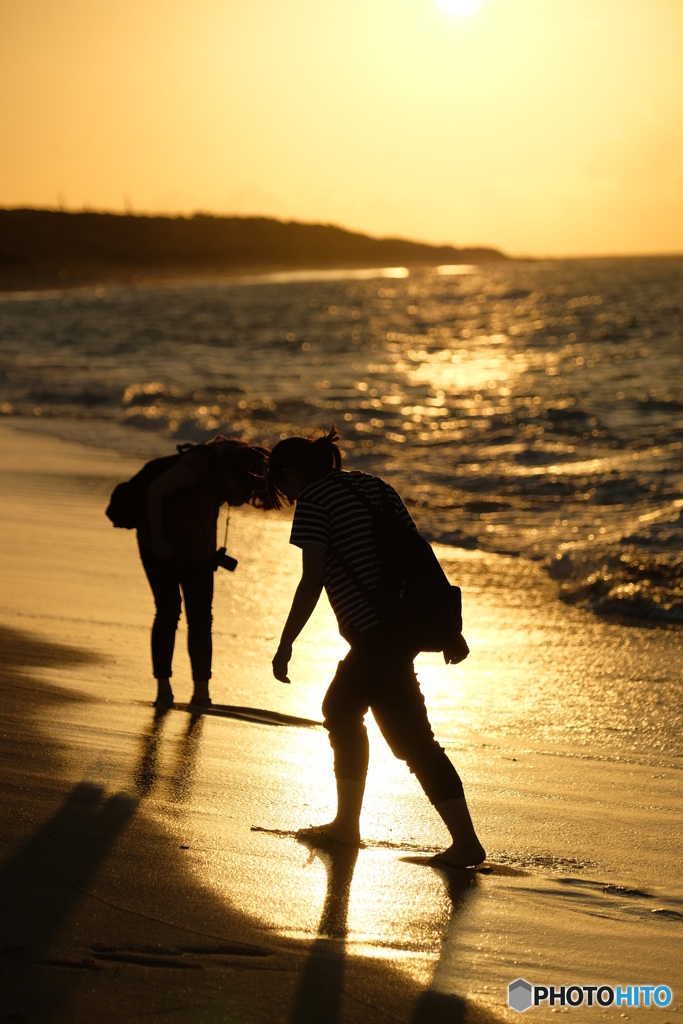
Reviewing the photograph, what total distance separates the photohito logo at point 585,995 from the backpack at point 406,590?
1.09 m

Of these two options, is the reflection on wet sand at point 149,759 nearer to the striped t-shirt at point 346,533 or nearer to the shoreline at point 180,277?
the striped t-shirt at point 346,533

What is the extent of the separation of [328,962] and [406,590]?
1152 mm

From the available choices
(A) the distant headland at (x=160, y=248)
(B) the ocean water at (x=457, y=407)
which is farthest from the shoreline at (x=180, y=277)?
(B) the ocean water at (x=457, y=407)

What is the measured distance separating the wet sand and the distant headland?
7919 centimetres

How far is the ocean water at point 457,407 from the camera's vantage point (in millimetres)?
9672

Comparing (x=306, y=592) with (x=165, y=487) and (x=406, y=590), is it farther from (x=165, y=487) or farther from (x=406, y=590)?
(x=165, y=487)

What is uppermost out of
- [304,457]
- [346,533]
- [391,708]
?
[304,457]

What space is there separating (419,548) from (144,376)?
2198cm

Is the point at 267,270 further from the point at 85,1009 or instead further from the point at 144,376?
the point at 85,1009

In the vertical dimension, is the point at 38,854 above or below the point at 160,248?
below

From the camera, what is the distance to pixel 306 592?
351 centimetres

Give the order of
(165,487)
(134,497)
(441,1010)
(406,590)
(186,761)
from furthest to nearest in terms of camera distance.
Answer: (134,497)
(165,487)
(186,761)
(406,590)
(441,1010)

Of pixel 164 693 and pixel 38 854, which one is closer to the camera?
pixel 38 854

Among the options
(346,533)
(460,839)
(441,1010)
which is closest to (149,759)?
(460,839)
